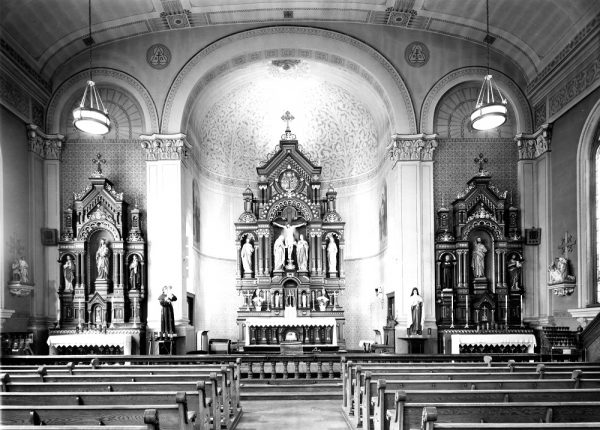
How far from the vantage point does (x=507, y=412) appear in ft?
17.2

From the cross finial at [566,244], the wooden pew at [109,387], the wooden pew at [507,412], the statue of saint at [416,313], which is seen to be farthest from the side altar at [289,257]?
the wooden pew at [507,412]

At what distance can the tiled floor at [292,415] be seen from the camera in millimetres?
8688

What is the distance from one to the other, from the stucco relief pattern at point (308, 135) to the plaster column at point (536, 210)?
17.2 feet

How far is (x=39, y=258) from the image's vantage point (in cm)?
1683

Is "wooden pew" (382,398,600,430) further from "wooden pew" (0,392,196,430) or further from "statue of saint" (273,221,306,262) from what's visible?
"statue of saint" (273,221,306,262)

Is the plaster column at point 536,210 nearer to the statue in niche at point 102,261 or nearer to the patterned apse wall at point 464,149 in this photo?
the patterned apse wall at point 464,149

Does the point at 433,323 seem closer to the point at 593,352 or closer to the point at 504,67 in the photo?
the point at 593,352

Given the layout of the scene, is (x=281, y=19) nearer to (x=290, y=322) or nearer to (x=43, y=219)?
(x=43, y=219)

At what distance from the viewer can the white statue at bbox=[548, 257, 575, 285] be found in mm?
14938

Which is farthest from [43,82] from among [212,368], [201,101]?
[212,368]

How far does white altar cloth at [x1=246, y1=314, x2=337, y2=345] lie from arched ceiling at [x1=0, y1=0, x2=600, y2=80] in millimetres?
9223

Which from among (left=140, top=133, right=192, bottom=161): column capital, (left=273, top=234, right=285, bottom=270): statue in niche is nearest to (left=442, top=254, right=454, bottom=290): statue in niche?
(left=273, top=234, right=285, bottom=270): statue in niche

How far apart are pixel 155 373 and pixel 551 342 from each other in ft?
30.5

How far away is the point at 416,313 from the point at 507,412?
11034 mm
